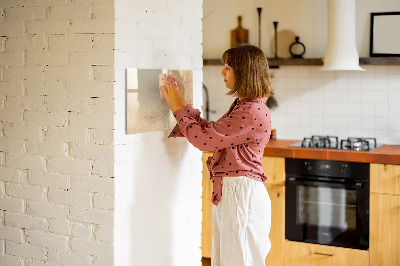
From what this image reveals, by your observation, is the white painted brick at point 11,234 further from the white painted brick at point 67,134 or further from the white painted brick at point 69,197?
the white painted brick at point 67,134

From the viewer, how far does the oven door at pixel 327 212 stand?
407cm

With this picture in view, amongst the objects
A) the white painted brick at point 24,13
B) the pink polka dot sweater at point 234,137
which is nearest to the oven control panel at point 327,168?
the pink polka dot sweater at point 234,137

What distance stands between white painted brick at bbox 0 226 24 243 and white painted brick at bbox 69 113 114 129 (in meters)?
0.64

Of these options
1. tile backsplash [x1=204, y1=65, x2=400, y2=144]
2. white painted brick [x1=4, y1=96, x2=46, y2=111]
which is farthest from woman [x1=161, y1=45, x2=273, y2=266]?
tile backsplash [x1=204, y1=65, x2=400, y2=144]

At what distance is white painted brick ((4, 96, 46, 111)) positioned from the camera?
9.07 ft

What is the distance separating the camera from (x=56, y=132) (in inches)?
107

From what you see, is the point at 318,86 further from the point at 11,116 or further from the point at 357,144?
the point at 11,116

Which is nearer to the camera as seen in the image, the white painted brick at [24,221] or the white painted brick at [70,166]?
the white painted brick at [70,166]

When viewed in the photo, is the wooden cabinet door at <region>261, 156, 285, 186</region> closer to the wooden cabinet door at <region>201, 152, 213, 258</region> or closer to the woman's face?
the wooden cabinet door at <region>201, 152, 213, 258</region>

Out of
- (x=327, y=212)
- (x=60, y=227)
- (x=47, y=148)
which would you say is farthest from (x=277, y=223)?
(x=47, y=148)

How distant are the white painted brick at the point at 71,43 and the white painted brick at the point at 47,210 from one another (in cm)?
72

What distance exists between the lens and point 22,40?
280 cm

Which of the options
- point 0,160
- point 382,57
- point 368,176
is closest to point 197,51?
point 0,160

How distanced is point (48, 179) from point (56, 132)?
23 centimetres
